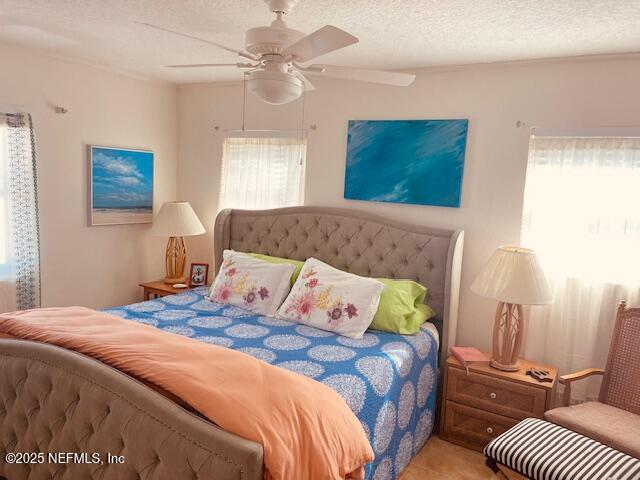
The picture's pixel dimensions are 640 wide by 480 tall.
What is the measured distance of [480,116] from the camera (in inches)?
121

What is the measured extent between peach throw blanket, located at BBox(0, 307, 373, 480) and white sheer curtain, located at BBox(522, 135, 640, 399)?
5.59 ft

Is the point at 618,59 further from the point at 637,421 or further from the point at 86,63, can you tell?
the point at 86,63

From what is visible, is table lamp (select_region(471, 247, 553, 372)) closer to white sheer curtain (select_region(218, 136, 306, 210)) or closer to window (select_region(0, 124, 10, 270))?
white sheer curtain (select_region(218, 136, 306, 210))

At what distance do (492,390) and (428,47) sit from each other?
1.99 metres

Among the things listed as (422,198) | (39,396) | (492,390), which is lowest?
(492,390)

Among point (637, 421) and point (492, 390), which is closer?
point (637, 421)

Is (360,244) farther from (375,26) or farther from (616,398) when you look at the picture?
(616,398)

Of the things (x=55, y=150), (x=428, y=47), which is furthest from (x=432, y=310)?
(x=55, y=150)

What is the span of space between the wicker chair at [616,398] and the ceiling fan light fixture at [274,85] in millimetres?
1974

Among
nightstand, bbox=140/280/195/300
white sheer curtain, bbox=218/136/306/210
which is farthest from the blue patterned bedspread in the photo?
white sheer curtain, bbox=218/136/306/210

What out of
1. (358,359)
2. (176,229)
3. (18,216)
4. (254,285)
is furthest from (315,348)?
(18,216)

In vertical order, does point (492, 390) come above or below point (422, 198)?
below

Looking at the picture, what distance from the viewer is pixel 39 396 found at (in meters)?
1.80

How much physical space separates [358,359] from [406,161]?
1515 mm
